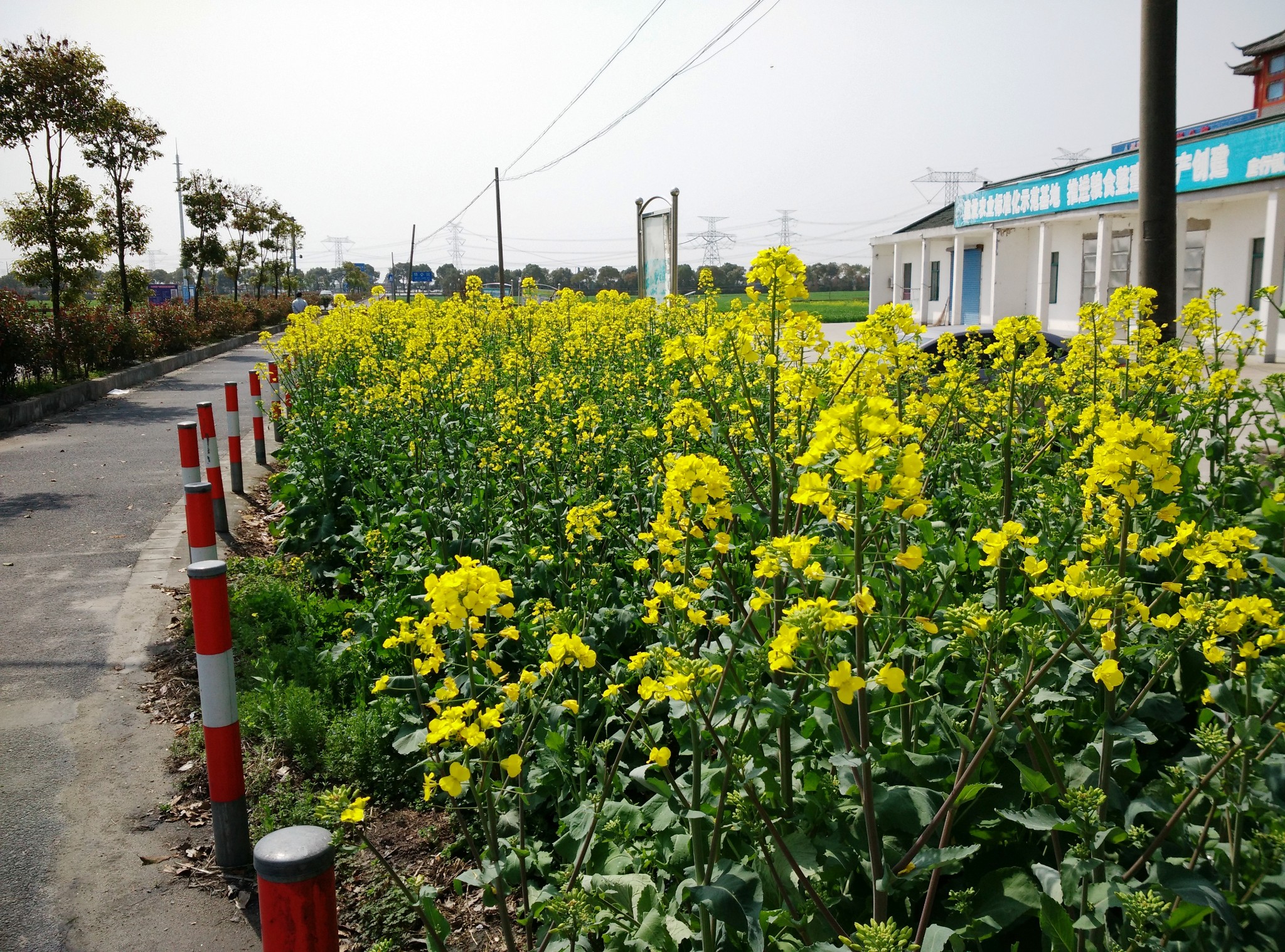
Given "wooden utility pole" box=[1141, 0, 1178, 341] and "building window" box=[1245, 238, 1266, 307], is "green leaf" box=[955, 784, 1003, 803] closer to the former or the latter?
"wooden utility pole" box=[1141, 0, 1178, 341]

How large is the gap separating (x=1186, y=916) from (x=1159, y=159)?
16.0 ft

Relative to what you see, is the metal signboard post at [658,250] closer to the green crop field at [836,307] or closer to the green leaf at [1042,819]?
the green crop field at [836,307]

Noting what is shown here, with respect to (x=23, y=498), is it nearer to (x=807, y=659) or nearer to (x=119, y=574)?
(x=119, y=574)

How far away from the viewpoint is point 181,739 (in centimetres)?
382

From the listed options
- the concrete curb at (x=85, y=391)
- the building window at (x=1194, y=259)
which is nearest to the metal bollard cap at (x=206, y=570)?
the concrete curb at (x=85, y=391)

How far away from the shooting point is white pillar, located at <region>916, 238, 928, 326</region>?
33.4 m

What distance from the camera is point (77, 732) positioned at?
3877 mm

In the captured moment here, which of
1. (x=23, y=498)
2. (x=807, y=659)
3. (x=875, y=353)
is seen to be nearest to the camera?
(x=807, y=659)

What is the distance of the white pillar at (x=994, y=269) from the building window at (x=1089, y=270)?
3244mm

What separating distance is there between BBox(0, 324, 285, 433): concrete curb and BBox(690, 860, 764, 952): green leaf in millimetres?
12483

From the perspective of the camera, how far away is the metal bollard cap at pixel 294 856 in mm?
1732

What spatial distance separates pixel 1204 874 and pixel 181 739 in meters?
3.53

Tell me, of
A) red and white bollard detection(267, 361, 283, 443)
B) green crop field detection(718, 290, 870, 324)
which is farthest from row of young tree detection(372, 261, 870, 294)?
red and white bollard detection(267, 361, 283, 443)

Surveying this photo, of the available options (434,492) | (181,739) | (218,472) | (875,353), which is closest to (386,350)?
(218,472)
